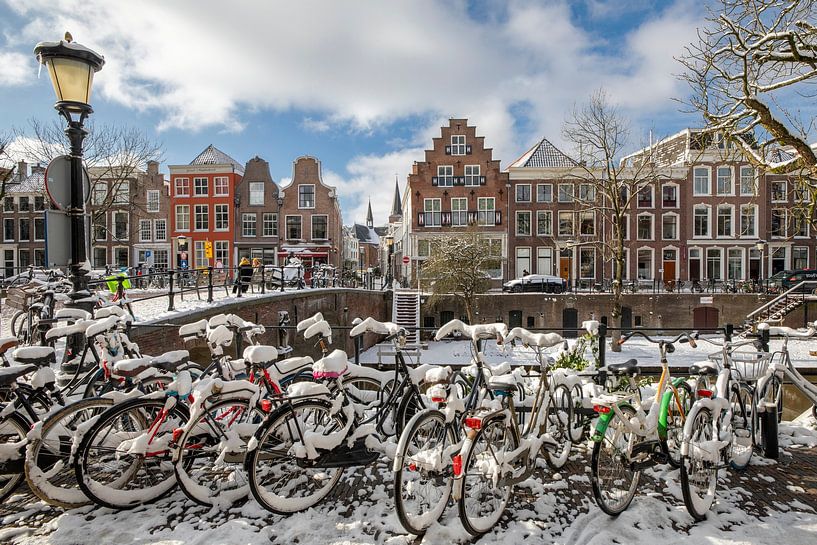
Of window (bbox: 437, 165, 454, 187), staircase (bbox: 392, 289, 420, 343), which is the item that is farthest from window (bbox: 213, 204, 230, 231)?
window (bbox: 437, 165, 454, 187)

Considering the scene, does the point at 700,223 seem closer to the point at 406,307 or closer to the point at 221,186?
the point at 406,307

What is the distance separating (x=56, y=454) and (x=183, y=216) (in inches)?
1309

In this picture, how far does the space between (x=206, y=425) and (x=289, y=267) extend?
18331mm

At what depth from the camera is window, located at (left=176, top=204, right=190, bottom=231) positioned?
32562mm

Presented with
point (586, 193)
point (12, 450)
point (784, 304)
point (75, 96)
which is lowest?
point (784, 304)

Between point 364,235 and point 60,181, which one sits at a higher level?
point 364,235

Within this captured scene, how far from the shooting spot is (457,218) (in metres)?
31.5

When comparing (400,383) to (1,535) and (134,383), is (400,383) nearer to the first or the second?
(134,383)

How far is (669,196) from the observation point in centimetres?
3130

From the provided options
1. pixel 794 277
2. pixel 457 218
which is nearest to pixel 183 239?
pixel 457 218

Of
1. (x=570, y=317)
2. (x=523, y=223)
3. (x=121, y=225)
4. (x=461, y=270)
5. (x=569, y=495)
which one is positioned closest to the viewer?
(x=569, y=495)

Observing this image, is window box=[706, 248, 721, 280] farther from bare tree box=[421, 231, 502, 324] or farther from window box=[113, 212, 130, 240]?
window box=[113, 212, 130, 240]

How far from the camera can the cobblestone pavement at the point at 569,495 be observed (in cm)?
273

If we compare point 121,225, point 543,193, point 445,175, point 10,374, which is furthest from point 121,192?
point 10,374
